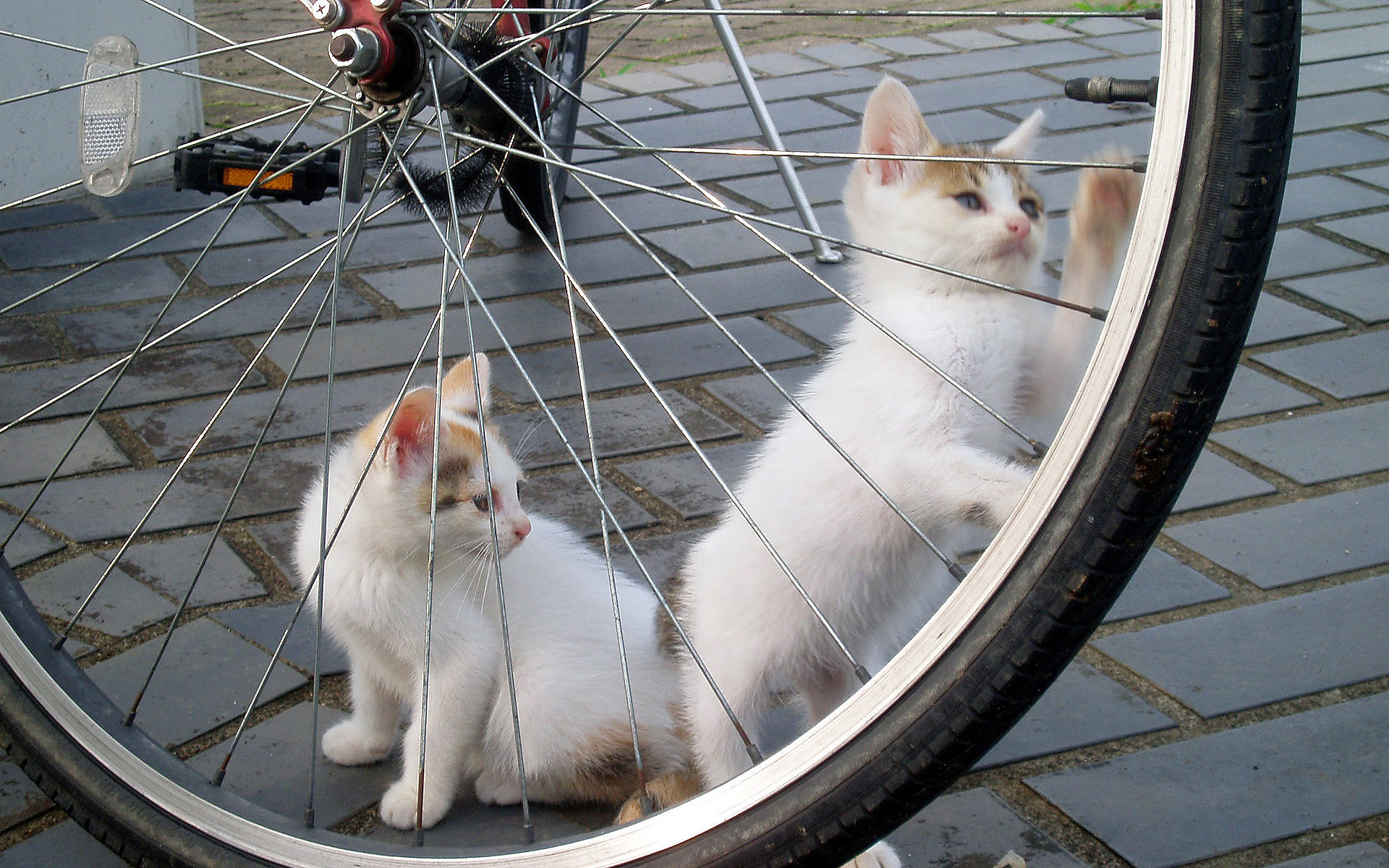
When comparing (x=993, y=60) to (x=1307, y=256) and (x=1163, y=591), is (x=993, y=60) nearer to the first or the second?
(x=1307, y=256)

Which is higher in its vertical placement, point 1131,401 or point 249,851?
point 1131,401

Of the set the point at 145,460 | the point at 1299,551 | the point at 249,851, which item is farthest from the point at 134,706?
the point at 1299,551

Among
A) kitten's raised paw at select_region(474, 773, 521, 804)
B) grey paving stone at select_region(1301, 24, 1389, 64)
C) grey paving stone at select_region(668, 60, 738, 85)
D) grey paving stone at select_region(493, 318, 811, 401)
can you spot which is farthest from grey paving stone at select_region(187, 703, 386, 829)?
grey paving stone at select_region(1301, 24, 1389, 64)

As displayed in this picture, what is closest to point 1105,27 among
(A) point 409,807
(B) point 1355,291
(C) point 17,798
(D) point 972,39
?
(D) point 972,39

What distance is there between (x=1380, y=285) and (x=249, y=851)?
8.87ft

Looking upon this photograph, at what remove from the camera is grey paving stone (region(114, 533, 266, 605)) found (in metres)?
2.05

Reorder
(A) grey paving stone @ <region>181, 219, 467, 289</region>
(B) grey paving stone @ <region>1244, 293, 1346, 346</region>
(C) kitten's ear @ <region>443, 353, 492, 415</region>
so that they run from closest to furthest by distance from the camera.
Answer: (C) kitten's ear @ <region>443, 353, 492, 415</region>, (B) grey paving stone @ <region>1244, 293, 1346, 346</region>, (A) grey paving stone @ <region>181, 219, 467, 289</region>

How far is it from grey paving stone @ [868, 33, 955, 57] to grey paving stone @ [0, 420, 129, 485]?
311 centimetres

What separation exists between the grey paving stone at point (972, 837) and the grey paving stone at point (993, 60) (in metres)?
3.06

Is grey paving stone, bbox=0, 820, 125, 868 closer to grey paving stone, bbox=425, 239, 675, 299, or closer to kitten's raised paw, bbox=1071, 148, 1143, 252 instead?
kitten's raised paw, bbox=1071, 148, 1143, 252

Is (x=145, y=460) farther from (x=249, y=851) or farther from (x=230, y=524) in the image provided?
(x=249, y=851)

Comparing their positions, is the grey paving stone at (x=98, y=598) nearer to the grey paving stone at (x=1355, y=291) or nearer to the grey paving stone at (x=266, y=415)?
the grey paving stone at (x=266, y=415)

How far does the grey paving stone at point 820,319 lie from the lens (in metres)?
2.79

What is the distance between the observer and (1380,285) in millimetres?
2918
